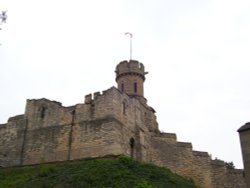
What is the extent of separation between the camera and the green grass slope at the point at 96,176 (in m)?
19.0

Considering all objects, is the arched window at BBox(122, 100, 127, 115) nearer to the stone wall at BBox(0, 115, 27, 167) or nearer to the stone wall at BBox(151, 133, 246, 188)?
the stone wall at BBox(151, 133, 246, 188)

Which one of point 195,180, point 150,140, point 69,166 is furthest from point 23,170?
point 195,180

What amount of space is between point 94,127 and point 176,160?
6440mm

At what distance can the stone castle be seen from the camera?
981 inches

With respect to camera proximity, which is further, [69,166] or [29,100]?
[29,100]

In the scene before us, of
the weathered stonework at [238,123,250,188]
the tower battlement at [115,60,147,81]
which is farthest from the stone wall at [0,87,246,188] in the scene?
the tower battlement at [115,60,147,81]

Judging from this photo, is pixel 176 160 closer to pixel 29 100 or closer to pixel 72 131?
pixel 72 131

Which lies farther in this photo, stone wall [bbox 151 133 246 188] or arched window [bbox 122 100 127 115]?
stone wall [bbox 151 133 246 188]

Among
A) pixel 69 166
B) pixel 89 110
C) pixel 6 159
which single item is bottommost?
pixel 69 166

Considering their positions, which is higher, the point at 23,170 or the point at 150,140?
the point at 150,140

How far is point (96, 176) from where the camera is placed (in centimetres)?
1947

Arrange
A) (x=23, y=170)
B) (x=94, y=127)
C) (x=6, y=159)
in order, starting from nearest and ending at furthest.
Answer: (x=23, y=170) < (x=94, y=127) < (x=6, y=159)

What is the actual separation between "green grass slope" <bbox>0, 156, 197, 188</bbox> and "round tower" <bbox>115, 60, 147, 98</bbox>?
12204 millimetres

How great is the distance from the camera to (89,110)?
26.0 meters
